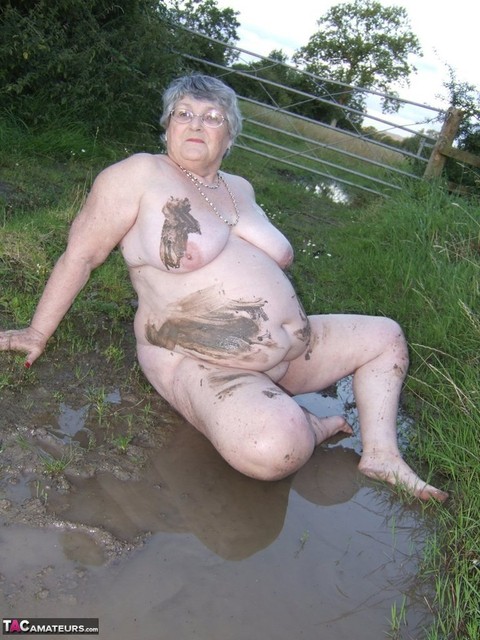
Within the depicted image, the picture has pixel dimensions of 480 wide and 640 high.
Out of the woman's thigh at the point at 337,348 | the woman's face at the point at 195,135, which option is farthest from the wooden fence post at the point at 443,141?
the woman's face at the point at 195,135

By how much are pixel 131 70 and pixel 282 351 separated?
203 inches

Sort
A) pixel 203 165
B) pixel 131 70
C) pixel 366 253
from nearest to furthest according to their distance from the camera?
pixel 203 165, pixel 366 253, pixel 131 70

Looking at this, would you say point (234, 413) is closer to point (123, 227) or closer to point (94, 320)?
point (123, 227)

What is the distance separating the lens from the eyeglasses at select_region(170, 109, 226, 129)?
2.48 m

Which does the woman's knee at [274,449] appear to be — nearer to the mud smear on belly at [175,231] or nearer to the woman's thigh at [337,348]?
the woman's thigh at [337,348]

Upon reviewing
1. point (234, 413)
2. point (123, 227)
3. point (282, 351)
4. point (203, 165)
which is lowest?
Answer: point (234, 413)

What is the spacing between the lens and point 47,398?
250 cm

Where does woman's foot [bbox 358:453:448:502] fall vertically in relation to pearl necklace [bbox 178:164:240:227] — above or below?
below

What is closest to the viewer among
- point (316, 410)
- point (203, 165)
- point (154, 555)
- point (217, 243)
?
point (154, 555)

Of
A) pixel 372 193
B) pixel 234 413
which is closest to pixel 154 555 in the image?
pixel 234 413

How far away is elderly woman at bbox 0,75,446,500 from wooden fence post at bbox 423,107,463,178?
560cm

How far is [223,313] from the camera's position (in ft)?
7.74

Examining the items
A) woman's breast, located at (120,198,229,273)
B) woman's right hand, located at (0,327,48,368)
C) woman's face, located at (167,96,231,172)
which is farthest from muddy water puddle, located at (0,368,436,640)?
woman's face, located at (167,96,231,172)

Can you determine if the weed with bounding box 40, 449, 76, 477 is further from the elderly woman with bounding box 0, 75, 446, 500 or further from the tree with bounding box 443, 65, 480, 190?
the tree with bounding box 443, 65, 480, 190
